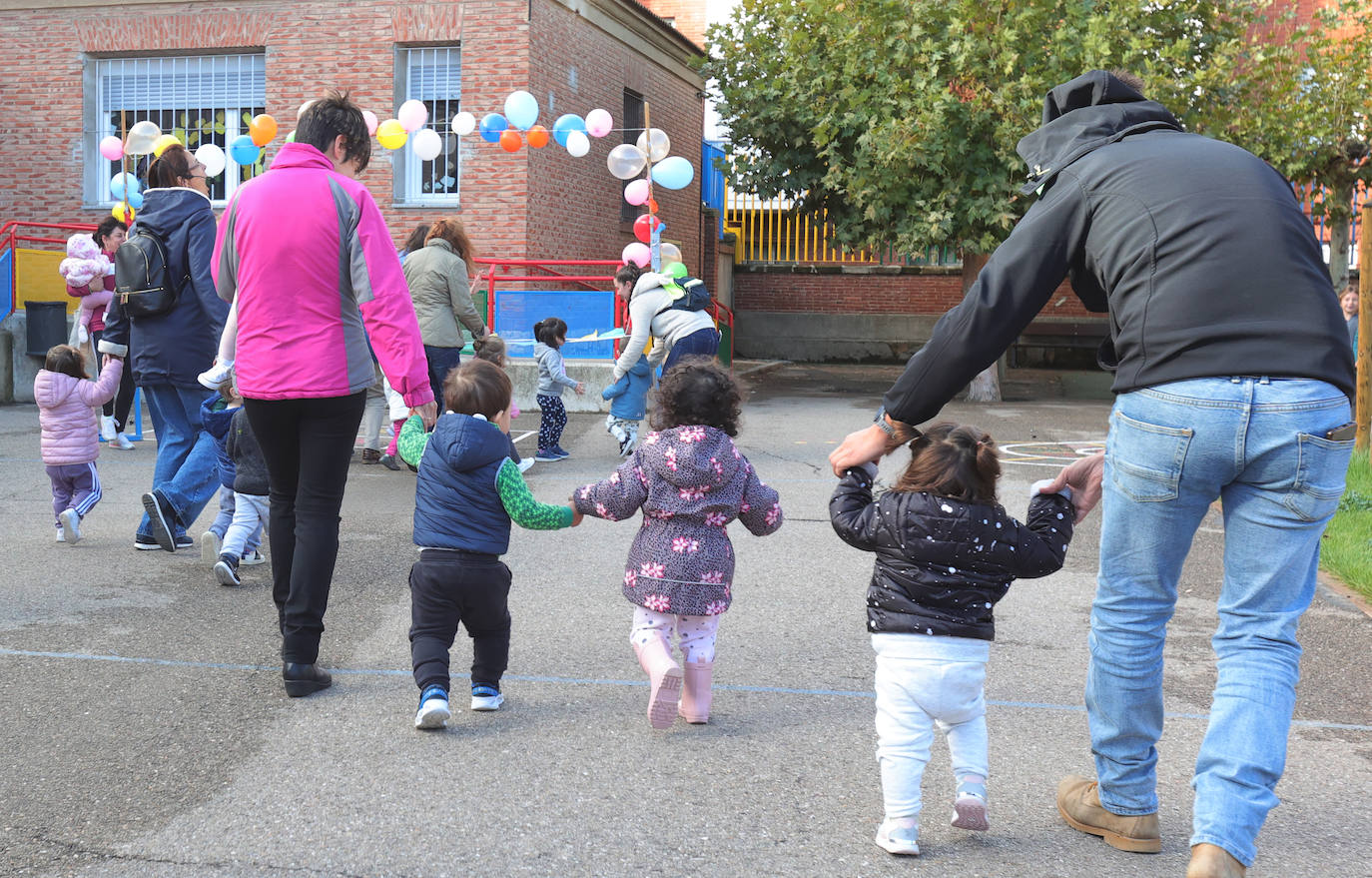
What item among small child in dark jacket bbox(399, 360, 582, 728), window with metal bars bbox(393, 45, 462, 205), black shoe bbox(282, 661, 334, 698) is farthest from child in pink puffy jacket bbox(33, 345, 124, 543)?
window with metal bars bbox(393, 45, 462, 205)

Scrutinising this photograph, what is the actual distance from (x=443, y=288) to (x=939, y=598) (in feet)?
20.9

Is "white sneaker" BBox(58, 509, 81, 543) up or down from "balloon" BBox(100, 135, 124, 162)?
down

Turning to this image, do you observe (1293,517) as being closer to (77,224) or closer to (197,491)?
(197,491)

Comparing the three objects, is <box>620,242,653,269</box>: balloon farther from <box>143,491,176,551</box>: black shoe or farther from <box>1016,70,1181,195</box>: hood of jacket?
<box>1016,70,1181,195</box>: hood of jacket

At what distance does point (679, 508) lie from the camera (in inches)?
153

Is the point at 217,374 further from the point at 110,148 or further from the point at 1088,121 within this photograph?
the point at 110,148

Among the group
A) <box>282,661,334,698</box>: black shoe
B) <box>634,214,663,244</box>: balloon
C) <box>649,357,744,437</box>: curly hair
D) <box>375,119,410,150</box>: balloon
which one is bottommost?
<box>282,661,334,698</box>: black shoe

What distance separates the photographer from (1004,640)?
5141 millimetres

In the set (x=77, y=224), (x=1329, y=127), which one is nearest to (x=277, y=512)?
(x=77, y=224)

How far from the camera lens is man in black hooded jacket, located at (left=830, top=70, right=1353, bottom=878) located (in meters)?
2.71

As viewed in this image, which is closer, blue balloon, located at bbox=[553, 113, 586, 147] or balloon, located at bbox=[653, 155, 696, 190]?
balloon, located at bbox=[653, 155, 696, 190]

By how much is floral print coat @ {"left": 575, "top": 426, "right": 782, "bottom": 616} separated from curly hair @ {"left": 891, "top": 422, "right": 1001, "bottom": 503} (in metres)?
0.76

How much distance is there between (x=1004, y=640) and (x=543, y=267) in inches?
492

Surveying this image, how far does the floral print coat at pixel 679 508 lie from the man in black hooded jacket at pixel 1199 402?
0.91 metres
